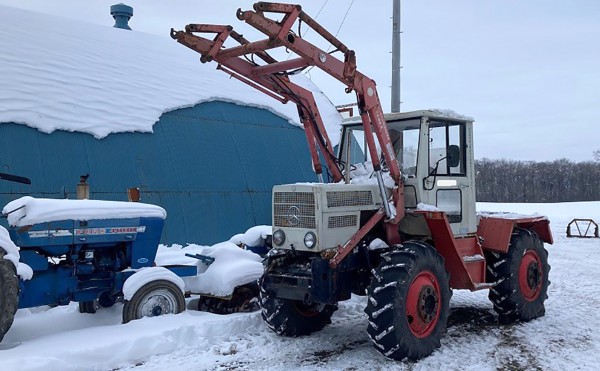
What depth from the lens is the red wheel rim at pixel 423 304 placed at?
667cm

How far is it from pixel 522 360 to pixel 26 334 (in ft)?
19.4

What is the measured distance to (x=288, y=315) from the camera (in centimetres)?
754

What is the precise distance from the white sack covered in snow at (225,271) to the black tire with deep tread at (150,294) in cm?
66

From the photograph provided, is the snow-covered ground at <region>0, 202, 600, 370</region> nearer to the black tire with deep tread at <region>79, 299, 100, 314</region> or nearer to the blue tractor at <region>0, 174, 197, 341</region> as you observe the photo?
the black tire with deep tread at <region>79, 299, 100, 314</region>

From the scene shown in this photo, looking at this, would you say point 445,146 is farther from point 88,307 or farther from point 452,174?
point 88,307

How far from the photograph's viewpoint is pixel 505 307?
27.6 feet

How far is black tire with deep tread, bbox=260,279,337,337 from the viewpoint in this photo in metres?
7.51

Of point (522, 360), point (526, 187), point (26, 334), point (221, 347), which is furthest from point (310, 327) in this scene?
point (526, 187)

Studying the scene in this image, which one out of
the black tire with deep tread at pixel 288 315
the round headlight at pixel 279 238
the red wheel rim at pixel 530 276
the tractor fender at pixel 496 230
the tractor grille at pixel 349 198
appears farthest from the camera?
the red wheel rim at pixel 530 276

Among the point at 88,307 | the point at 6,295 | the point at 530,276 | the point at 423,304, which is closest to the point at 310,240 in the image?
the point at 423,304

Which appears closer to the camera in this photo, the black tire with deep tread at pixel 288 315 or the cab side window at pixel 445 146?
the black tire with deep tread at pixel 288 315

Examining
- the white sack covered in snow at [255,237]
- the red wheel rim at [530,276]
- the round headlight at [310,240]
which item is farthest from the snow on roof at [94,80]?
the red wheel rim at [530,276]

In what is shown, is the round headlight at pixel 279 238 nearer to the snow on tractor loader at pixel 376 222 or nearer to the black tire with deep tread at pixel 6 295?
the snow on tractor loader at pixel 376 222

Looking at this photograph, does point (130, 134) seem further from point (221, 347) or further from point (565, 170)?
point (565, 170)
